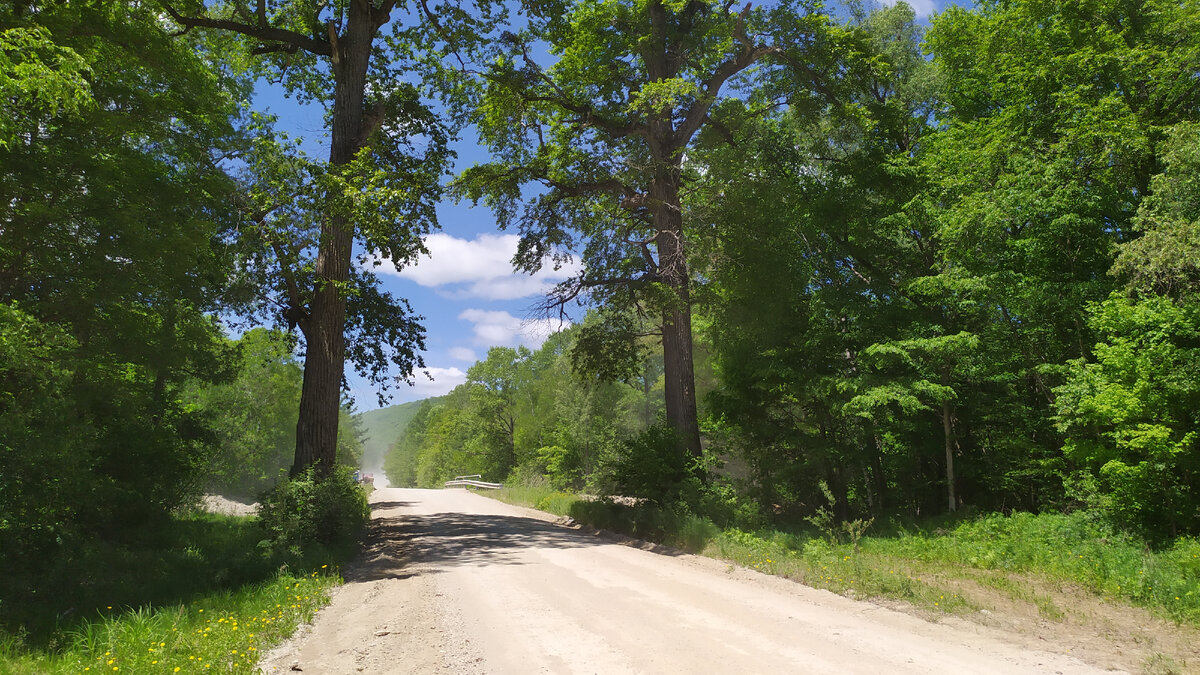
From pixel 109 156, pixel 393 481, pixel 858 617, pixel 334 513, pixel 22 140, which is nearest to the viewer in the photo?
pixel 858 617

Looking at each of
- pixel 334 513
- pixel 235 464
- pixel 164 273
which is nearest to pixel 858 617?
pixel 334 513

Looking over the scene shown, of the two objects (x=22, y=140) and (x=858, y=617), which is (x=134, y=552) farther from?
(x=858, y=617)

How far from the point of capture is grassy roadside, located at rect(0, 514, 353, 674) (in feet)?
17.3

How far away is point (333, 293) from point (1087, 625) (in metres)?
13.7

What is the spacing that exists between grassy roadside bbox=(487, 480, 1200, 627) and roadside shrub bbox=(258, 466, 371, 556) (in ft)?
20.0

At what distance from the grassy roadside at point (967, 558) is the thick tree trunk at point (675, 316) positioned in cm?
252

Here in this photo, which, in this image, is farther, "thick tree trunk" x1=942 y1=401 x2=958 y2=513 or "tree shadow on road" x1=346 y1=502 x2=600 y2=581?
"thick tree trunk" x1=942 y1=401 x2=958 y2=513

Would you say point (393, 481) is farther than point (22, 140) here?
Yes

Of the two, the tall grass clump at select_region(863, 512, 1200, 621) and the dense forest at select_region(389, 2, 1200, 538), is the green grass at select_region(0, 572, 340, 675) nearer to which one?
the dense forest at select_region(389, 2, 1200, 538)

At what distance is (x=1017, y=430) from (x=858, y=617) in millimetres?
11351

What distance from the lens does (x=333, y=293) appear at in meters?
13.1

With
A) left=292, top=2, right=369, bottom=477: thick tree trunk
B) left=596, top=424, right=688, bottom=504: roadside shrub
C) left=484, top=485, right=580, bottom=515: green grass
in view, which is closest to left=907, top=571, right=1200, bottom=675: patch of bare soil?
left=596, top=424, right=688, bottom=504: roadside shrub

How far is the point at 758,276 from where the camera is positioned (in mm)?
14758

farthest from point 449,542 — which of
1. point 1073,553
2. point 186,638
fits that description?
point 1073,553
